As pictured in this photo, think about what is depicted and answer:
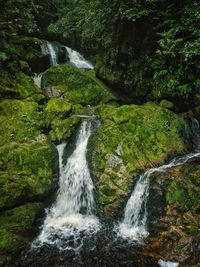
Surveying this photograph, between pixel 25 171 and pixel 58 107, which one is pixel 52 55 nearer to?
pixel 58 107

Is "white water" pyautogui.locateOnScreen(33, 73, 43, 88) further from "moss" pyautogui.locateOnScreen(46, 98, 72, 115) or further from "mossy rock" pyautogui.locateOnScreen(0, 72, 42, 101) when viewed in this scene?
"moss" pyautogui.locateOnScreen(46, 98, 72, 115)

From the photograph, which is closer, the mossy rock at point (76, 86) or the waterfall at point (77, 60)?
the mossy rock at point (76, 86)

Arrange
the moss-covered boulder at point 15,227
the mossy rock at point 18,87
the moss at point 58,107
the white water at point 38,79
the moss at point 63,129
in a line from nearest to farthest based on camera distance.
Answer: the moss-covered boulder at point 15,227 < the moss at point 63,129 < the moss at point 58,107 < the mossy rock at point 18,87 < the white water at point 38,79

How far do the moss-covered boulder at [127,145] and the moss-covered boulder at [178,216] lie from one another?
100 centimetres

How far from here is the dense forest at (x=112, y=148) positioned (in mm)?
8352

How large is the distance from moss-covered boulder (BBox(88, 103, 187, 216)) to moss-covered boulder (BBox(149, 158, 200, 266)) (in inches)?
39.4

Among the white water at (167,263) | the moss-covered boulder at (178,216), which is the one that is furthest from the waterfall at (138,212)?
the white water at (167,263)

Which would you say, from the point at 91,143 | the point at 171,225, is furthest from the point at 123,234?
the point at 91,143

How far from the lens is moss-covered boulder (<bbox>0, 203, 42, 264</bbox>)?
816cm

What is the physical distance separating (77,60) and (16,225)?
13.7 metres

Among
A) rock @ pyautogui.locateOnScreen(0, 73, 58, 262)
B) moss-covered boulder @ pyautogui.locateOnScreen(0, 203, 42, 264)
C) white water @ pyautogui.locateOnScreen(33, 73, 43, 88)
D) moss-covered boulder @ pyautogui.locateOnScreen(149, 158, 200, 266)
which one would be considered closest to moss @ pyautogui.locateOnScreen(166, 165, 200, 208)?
moss-covered boulder @ pyautogui.locateOnScreen(149, 158, 200, 266)

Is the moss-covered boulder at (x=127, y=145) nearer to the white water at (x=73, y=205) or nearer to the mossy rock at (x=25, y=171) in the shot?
the white water at (x=73, y=205)

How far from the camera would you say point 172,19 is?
1181cm

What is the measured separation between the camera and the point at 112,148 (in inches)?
419
